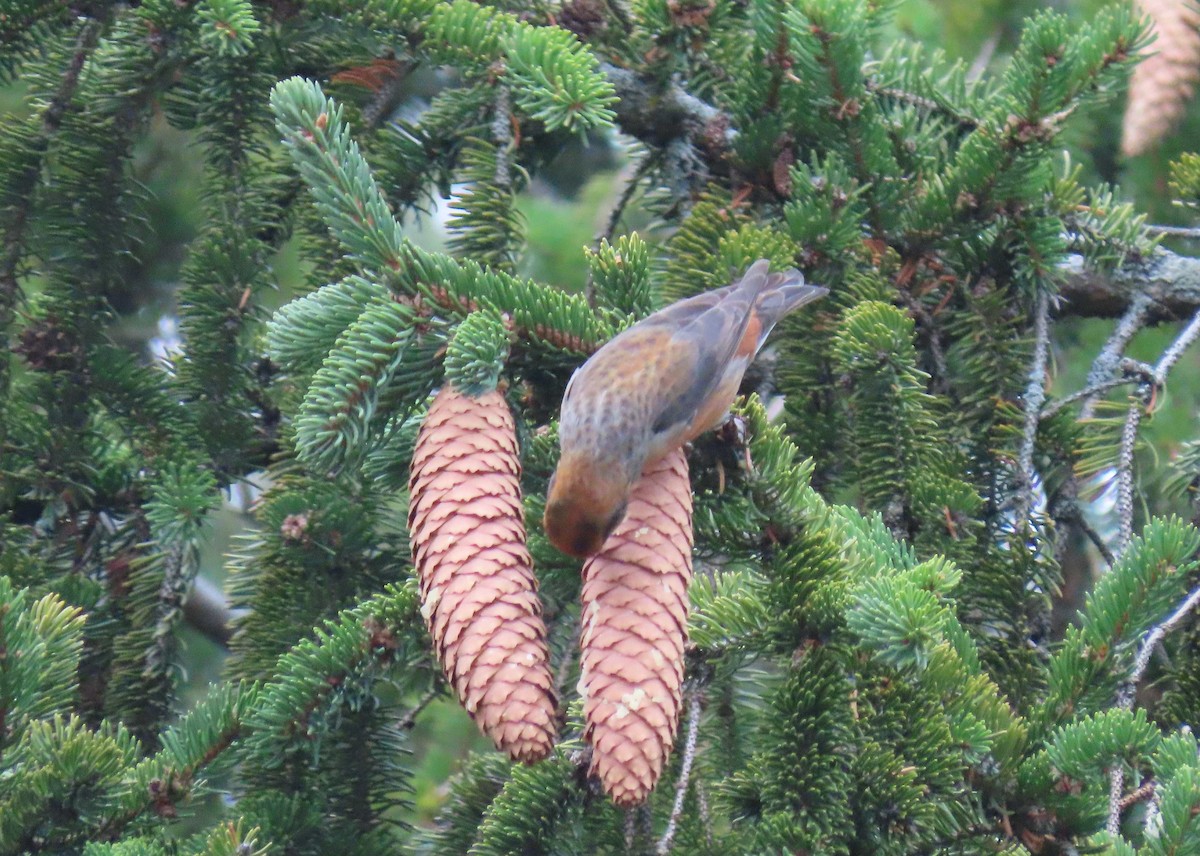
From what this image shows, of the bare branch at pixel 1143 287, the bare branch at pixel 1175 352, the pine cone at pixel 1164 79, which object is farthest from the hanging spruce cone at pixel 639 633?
the pine cone at pixel 1164 79

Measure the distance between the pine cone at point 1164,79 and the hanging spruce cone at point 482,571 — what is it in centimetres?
238

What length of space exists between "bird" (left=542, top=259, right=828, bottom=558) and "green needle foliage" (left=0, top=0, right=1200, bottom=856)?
60mm

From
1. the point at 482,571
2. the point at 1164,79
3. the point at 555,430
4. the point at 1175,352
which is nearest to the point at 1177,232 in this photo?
the point at 1175,352

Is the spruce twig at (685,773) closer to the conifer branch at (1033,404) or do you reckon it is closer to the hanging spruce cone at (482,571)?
the hanging spruce cone at (482,571)

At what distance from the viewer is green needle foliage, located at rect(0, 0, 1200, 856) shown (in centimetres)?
168

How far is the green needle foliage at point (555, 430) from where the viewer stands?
5.50ft

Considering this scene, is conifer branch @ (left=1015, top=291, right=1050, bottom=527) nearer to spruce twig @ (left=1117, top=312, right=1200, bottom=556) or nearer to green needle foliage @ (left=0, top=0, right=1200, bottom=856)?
green needle foliage @ (left=0, top=0, right=1200, bottom=856)

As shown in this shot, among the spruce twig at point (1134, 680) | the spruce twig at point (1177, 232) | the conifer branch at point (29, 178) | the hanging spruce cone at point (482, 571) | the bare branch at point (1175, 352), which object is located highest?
the spruce twig at point (1177, 232)

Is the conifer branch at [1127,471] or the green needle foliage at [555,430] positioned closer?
the green needle foliage at [555,430]

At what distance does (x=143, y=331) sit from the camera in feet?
13.6

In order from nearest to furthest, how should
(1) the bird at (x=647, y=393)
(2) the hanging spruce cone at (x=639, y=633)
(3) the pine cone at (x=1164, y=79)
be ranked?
(2) the hanging spruce cone at (x=639, y=633) → (1) the bird at (x=647, y=393) → (3) the pine cone at (x=1164, y=79)

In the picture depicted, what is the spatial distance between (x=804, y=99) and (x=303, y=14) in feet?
3.42

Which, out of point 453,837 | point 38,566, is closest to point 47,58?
point 38,566

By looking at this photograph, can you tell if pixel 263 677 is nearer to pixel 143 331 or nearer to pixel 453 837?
pixel 453 837
